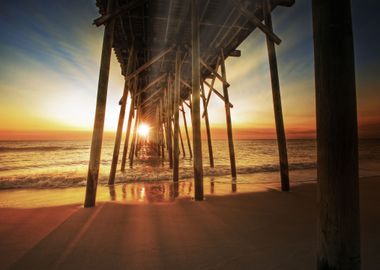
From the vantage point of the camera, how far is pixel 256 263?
1.84 m

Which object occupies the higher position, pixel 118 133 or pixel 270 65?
pixel 270 65

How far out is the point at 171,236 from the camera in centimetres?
236

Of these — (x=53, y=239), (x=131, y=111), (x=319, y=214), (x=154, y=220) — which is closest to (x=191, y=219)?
(x=154, y=220)

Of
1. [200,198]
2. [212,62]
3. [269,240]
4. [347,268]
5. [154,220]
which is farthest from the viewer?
[212,62]

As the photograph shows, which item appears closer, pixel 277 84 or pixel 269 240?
pixel 269 240

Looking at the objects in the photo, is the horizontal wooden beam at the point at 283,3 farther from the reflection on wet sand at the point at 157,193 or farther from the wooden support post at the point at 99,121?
the reflection on wet sand at the point at 157,193

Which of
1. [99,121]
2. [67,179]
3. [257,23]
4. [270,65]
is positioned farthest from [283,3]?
[67,179]

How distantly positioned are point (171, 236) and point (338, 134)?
2.01 meters

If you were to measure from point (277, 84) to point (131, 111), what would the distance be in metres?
6.30

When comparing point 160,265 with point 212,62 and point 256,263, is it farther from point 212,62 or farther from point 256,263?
point 212,62

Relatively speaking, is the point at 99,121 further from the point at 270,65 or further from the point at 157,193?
the point at 270,65

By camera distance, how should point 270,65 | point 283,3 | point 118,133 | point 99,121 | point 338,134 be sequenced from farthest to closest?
point 118,133 < point 283,3 < point 270,65 < point 99,121 < point 338,134

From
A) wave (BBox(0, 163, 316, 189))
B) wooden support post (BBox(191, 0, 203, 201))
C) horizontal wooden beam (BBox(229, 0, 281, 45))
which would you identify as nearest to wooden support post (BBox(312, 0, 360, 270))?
wooden support post (BBox(191, 0, 203, 201))

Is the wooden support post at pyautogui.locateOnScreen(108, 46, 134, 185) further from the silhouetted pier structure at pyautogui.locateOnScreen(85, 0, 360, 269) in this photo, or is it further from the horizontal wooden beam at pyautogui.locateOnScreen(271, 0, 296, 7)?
the horizontal wooden beam at pyautogui.locateOnScreen(271, 0, 296, 7)
